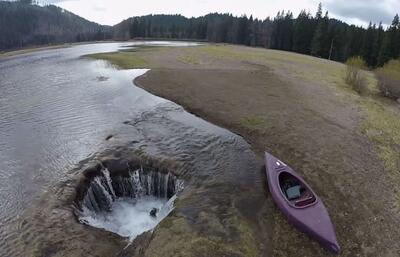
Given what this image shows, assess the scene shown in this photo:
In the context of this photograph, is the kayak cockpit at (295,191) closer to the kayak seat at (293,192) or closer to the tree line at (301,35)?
the kayak seat at (293,192)

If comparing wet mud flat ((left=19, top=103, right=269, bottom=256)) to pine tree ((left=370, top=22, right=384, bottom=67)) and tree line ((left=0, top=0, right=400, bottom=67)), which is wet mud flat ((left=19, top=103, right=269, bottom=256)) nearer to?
tree line ((left=0, top=0, right=400, bottom=67))

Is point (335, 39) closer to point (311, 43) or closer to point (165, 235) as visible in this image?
point (311, 43)

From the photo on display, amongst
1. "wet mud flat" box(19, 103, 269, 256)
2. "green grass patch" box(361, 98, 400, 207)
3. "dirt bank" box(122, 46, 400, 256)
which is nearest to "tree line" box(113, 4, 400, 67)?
"dirt bank" box(122, 46, 400, 256)

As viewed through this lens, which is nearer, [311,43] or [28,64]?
[28,64]

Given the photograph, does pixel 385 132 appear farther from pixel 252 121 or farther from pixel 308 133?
pixel 252 121

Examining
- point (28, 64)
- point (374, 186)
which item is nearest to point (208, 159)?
point (374, 186)

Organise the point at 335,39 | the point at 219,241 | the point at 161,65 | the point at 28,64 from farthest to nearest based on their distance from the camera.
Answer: the point at 335,39
the point at 28,64
the point at 161,65
the point at 219,241
